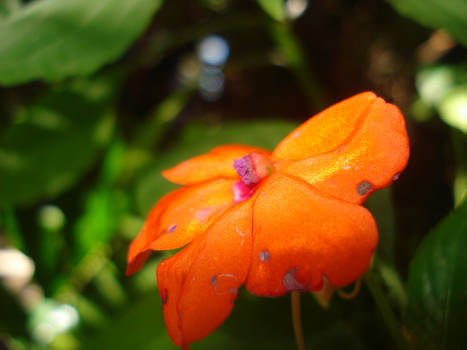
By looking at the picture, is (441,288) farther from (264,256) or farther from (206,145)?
(206,145)

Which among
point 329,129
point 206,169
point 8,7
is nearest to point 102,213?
point 8,7

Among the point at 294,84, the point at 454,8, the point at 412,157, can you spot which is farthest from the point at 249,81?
the point at 454,8

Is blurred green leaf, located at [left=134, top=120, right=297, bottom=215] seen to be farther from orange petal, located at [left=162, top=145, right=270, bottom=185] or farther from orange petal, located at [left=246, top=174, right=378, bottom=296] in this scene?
orange petal, located at [left=246, top=174, right=378, bottom=296]

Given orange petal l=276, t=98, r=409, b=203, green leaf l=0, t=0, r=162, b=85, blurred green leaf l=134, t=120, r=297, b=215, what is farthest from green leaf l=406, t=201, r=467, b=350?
green leaf l=0, t=0, r=162, b=85

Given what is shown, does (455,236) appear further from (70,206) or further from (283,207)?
(70,206)

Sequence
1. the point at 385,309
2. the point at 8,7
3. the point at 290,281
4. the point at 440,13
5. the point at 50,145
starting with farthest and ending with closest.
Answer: the point at 50,145
the point at 8,7
the point at 440,13
the point at 385,309
the point at 290,281

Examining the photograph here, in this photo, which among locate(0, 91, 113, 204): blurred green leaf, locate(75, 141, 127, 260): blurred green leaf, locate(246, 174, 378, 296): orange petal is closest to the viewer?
locate(246, 174, 378, 296): orange petal
